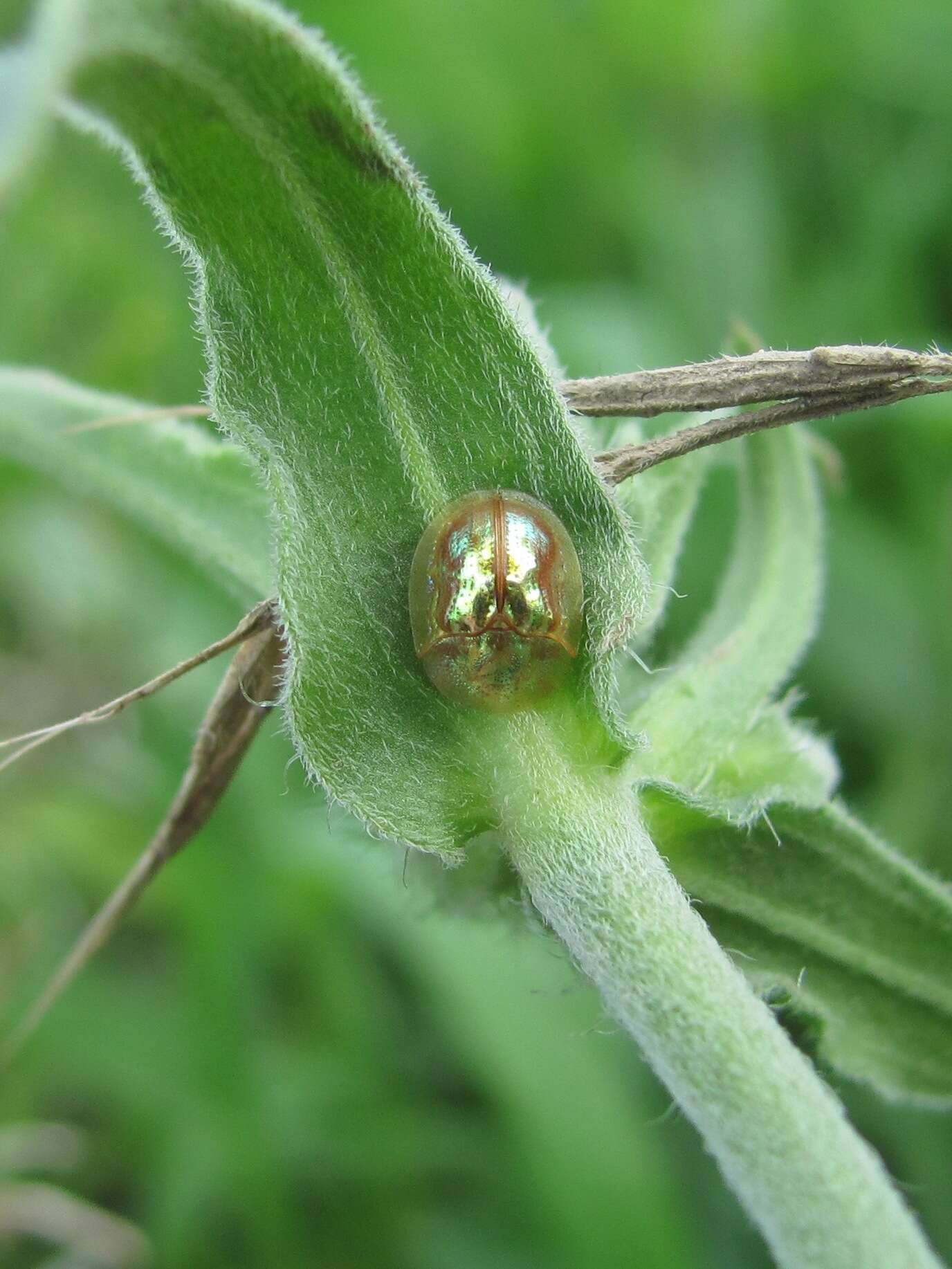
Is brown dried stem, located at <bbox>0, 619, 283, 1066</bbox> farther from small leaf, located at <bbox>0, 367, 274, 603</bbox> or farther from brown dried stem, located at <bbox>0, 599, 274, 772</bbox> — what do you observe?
small leaf, located at <bbox>0, 367, 274, 603</bbox>

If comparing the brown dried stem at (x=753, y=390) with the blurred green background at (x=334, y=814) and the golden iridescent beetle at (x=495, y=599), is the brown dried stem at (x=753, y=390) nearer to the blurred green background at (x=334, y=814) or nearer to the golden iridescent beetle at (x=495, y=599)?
the golden iridescent beetle at (x=495, y=599)

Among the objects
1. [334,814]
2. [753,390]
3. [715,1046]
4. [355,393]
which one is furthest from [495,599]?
[334,814]

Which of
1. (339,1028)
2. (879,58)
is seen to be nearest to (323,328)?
(339,1028)

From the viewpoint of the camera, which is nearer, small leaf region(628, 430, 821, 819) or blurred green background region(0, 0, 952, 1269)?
small leaf region(628, 430, 821, 819)

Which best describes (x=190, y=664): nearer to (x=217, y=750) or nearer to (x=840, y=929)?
(x=217, y=750)

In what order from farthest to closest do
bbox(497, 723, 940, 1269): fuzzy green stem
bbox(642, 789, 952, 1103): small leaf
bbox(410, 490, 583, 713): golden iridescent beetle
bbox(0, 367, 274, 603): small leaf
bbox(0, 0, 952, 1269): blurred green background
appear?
1. bbox(0, 0, 952, 1269): blurred green background
2. bbox(0, 367, 274, 603): small leaf
3. bbox(642, 789, 952, 1103): small leaf
4. bbox(410, 490, 583, 713): golden iridescent beetle
5. bbox(497, 723, 940, 1269): fuzzy green stem

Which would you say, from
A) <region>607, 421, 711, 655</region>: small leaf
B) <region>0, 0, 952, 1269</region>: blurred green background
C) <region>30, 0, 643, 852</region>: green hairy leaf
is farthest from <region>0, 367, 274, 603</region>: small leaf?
<region>0, 0, 952, 1269</region>: blurred green background
